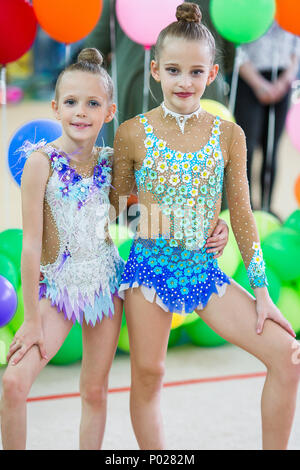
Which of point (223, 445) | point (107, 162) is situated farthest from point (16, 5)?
point (223, 445)

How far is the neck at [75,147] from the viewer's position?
163cm

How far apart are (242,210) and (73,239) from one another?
0.45m

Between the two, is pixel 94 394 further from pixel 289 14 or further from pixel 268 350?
pixel 289 14

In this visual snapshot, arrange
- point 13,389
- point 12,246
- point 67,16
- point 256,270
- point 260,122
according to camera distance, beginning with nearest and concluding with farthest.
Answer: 1. point 13,389
2. point 256,270
3. point 67,16
4. point 12,246
5. point 260,122

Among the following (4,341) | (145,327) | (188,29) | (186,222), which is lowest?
(4,341)

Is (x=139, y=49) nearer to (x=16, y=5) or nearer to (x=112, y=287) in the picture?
(x=16, y=5)

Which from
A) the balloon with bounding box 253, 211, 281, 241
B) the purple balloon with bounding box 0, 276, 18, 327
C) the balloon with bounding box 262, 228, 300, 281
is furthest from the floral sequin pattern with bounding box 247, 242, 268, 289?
the balloon with bounding box 253, 211, 281, 241

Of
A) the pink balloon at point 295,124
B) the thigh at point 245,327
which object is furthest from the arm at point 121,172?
the pink balloon at point 295,124

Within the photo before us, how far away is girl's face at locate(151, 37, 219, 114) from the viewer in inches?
62.2

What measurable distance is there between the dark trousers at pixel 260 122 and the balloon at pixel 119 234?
3.65ft

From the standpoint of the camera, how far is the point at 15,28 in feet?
8.18

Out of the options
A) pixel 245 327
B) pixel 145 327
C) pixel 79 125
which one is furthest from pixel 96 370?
pixel 79 125

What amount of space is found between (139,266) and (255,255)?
0.31m

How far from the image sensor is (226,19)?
109 inches
